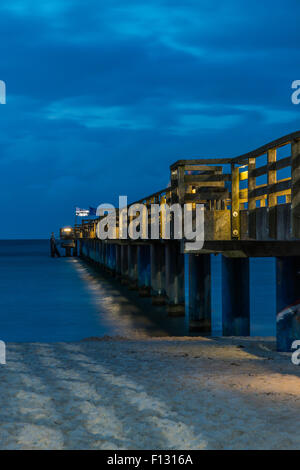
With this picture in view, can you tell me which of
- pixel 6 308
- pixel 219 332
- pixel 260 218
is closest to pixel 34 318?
pixel 6 308

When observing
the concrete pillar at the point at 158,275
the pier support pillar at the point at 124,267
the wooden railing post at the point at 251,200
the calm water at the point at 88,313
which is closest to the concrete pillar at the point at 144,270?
the calm water at the point at 88,313

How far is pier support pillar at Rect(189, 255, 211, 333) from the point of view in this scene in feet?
49.8

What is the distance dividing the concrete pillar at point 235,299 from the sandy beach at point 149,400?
10.6 feet

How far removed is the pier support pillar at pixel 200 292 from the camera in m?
15.2

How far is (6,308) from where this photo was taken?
81.3 feet

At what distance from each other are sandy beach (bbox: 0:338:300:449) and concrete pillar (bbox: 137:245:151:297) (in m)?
16.0

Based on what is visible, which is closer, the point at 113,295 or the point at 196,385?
the point at 196,385

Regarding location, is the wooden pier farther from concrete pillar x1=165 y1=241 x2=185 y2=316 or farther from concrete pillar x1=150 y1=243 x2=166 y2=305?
concrete pillar x1=150 y1=243 x2=166 y2=305

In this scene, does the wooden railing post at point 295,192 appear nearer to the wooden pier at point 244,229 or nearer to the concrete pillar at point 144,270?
the wooden pier at point 244,229

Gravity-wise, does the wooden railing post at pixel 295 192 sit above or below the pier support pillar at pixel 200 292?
above

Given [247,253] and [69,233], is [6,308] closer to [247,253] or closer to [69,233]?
[247,253]

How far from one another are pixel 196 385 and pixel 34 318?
15.5 m
